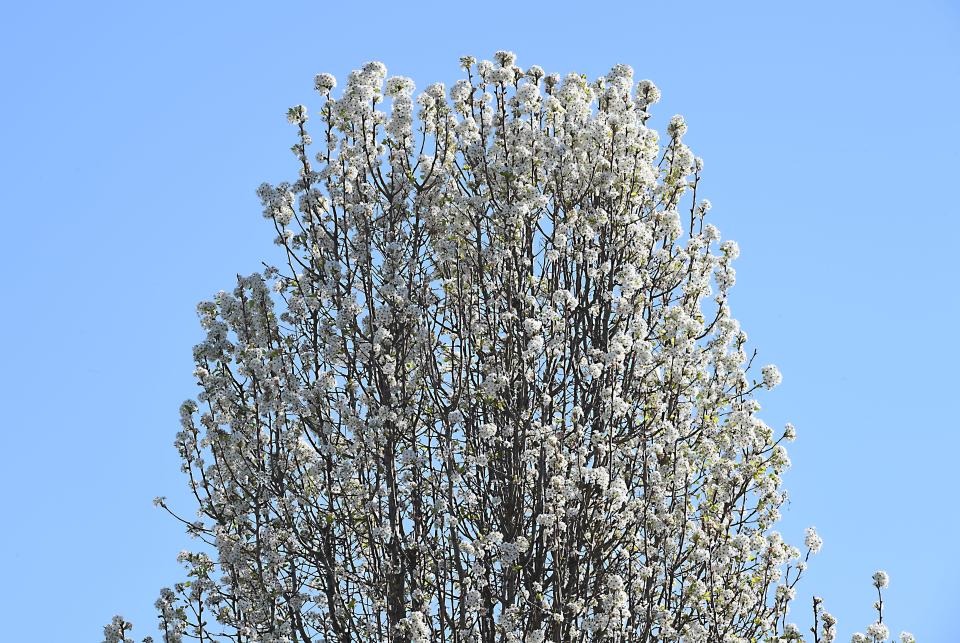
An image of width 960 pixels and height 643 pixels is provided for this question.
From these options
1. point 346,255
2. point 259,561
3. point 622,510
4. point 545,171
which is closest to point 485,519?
point 622,510

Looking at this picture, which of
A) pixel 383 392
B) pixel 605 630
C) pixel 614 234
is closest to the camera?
pixel 605 630

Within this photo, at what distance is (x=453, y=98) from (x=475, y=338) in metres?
2.94

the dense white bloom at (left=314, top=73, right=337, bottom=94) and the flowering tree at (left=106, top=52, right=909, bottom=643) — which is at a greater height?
the dense white bloom at (left=314, top=73, right=337, bottom=94)

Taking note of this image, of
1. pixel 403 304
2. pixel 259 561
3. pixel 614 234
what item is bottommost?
pixel 259 561

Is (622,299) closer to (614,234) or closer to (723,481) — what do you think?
(614,234)

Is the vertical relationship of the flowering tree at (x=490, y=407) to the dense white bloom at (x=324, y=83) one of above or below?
below

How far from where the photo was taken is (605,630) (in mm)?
11805

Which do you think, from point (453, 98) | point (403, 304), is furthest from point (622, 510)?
point (453, 98)

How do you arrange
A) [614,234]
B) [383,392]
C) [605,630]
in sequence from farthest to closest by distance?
[614,234] < [383,392] < [605,630]

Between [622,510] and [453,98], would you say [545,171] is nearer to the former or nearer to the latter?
[453,98]

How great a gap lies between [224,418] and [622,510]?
429 centimetres

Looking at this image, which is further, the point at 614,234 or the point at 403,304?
the point at 614,234

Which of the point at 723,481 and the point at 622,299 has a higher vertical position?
the point at 622,299

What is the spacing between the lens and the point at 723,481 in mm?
12914
